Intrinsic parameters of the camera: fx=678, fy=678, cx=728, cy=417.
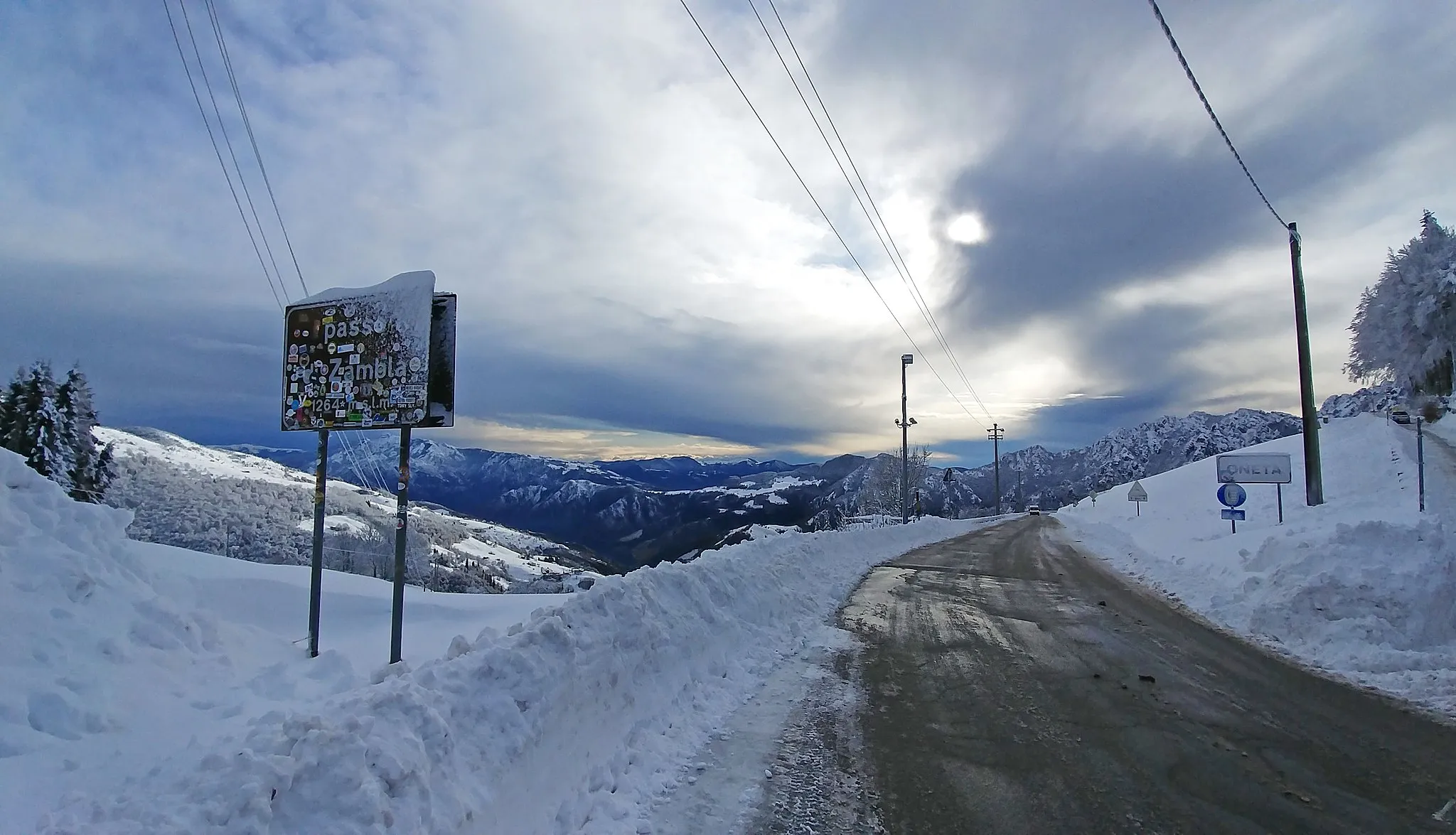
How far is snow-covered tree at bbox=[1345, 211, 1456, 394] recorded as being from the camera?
4350cm

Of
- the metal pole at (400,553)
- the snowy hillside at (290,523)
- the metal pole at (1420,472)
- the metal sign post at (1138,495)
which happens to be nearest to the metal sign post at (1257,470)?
the metal pole at (1420,472)

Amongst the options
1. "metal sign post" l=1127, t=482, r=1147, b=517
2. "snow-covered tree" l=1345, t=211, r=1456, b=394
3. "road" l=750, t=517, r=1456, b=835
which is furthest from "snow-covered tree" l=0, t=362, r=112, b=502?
"snow-covered tree" l=1345, t=211, r=1456, b=394

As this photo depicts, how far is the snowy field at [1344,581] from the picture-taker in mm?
7820

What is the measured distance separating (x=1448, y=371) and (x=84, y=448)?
86.6 meters

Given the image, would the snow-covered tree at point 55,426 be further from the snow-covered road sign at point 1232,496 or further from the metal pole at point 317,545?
the snow-covered road sign at point 1232,496

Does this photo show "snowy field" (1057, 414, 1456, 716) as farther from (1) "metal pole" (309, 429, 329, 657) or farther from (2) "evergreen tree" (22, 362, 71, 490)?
(2) "evergreen tree" (22, 362, 71, 490)

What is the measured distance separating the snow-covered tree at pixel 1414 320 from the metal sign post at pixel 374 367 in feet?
195

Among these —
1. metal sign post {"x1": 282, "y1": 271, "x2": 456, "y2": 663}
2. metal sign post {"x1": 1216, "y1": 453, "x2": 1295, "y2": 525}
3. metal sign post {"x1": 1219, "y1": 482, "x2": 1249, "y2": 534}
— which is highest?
metal sign post {"x1": 282, "y1": 271, "x2": 456, "y2": 663}

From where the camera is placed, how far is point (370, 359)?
8.22 metres

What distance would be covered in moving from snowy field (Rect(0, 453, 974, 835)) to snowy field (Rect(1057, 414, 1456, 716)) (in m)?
6.43

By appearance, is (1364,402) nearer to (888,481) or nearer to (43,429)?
(888,481)

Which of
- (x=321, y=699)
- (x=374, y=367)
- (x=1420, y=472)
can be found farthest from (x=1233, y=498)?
(x=321, y=699)

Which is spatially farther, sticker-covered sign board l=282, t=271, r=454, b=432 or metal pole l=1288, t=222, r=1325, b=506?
metal pole l=1288, t=222, r=1325, b=506

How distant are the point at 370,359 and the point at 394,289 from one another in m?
0.90
